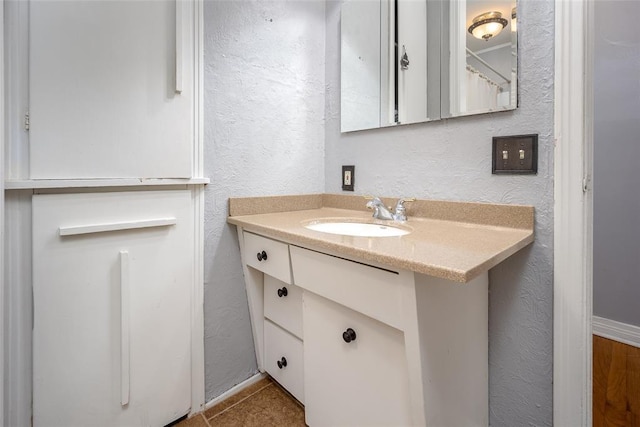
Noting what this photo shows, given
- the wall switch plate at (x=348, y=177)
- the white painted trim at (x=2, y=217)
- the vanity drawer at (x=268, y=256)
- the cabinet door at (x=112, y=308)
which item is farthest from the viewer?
the wall switch plate at (x=348, y=177)

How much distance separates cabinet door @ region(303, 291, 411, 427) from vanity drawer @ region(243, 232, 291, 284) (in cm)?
11

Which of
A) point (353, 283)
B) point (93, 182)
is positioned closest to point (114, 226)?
point (93, 182)

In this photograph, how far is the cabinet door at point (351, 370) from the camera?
76cm

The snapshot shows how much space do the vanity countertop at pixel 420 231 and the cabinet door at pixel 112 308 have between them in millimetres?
291

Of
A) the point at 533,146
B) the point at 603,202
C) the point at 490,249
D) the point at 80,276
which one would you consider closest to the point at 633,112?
the point at 603,202

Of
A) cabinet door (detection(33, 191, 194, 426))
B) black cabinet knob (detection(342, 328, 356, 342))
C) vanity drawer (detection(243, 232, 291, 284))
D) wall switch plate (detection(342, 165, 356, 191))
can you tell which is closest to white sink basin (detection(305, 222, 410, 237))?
vanity drawer (detection(243, 232, 291, 284))

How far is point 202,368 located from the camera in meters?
1.16

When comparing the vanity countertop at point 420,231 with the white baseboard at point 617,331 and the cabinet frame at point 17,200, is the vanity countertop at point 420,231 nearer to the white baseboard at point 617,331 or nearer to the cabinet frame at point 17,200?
the cabinet frame at point 17,200

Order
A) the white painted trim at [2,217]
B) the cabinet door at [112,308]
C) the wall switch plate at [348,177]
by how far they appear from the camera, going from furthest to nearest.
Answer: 1. the wall switch plate at [348,177]
2. the cabinet door at [112,308]
3. the white painted trim at [2,217]

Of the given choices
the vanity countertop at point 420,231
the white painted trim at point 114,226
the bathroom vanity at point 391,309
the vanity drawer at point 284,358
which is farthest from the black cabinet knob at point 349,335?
the white painted trim at point 114,226

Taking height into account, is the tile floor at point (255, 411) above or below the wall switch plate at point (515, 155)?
below

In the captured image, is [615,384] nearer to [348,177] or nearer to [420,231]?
[420,231]

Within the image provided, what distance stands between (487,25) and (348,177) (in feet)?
2.44

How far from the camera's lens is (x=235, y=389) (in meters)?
1.26
